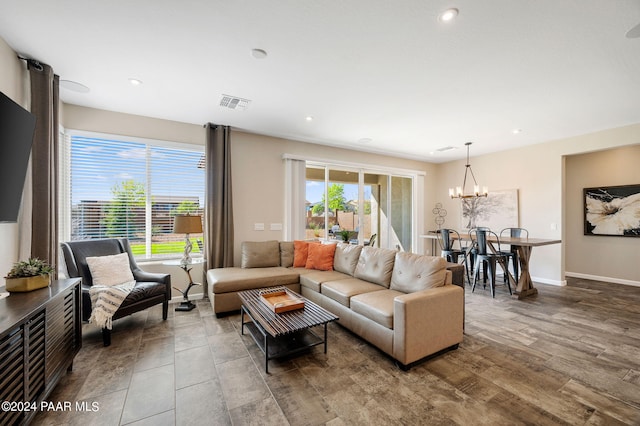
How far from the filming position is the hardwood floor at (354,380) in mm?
1762

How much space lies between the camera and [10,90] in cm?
242

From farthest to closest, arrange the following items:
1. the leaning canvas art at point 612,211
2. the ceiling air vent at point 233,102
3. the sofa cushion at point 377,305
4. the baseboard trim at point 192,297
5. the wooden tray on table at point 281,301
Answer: the leaning canvas art at point 612,211
the baseboard trim at point 192,297
the ceiling air vent at point 233,102
the wooden tray on table at point 281,301
the sofa cushion at point 377,305

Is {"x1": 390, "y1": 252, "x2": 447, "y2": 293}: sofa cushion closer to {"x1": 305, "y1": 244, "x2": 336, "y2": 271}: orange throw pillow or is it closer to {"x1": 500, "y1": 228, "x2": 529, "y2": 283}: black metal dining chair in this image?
{"x1": 305, "y1": 244, "x2": 336, "y2": 271}: orange throw pillow

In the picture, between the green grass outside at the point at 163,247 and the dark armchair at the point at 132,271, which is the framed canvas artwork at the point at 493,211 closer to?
the green grass outside at the point at 163,247

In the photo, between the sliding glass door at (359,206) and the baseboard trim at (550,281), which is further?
the sliding glass door at (359,206)

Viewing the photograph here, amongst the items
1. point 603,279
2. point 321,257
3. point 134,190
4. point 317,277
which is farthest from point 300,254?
point 603,279

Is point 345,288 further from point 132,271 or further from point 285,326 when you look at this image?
point 132,271

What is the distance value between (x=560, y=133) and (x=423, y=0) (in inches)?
181

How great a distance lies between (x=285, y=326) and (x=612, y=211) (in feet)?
22.4

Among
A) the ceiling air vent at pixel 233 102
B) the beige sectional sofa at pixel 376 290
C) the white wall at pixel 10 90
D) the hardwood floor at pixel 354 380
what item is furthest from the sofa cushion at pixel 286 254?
the white wall at pixel 10 90

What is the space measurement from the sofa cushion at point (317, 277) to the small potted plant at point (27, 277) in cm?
257

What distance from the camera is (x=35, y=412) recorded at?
167 centimetres

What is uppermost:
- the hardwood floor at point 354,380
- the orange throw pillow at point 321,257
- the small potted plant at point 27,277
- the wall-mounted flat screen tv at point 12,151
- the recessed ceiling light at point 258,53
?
the recessed ceiling light at point 258,53

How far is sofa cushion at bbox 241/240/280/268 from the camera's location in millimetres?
4242
